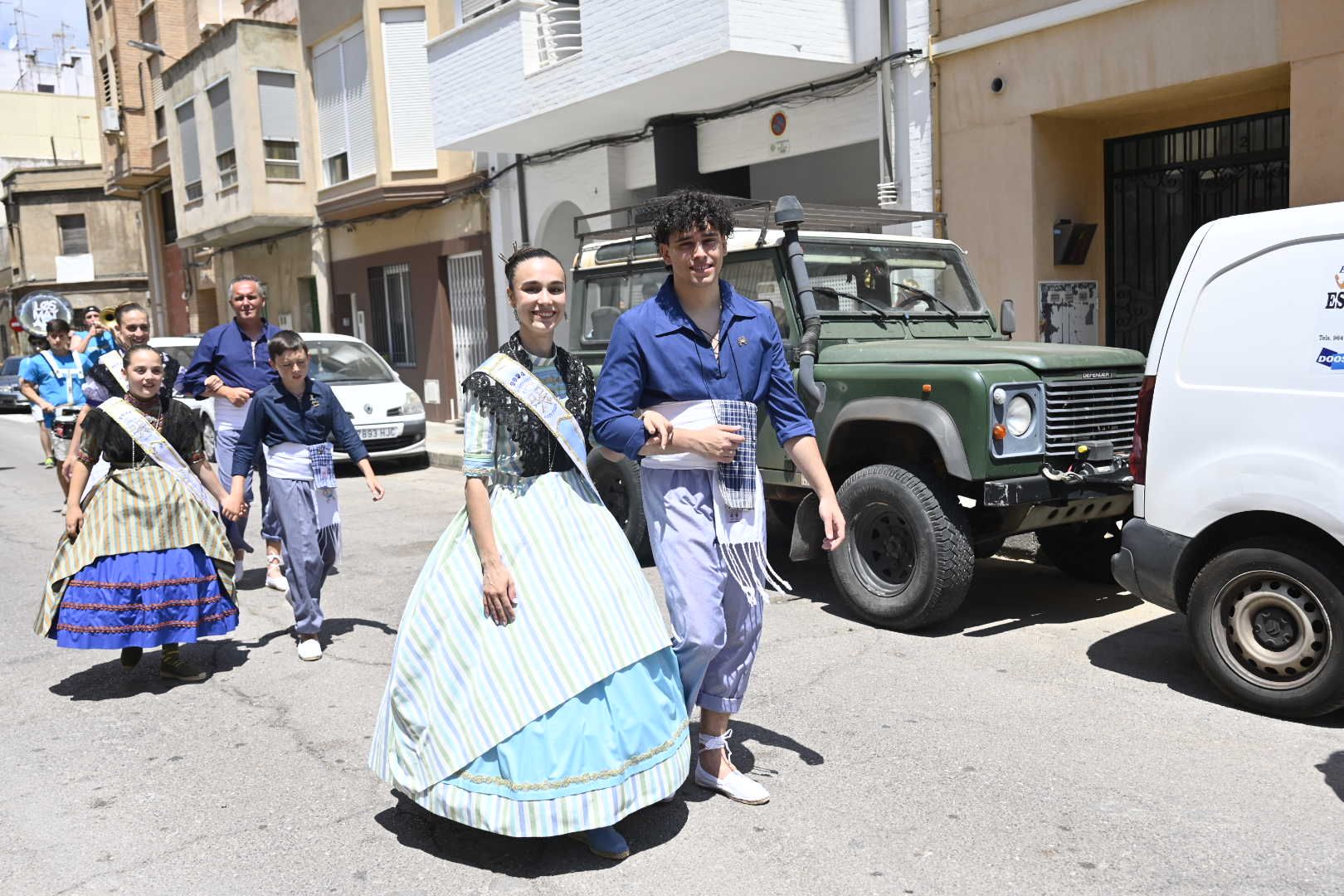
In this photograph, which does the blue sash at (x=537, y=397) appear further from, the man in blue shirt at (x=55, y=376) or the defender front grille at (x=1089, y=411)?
the man in blue shirt at (x=55, y=376)

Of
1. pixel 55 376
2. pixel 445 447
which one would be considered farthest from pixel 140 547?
pixel 445 447

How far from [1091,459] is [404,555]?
15.6 ft

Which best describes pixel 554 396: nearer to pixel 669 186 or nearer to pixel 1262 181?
pixel 1262 181

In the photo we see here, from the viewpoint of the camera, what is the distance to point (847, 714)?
465cm

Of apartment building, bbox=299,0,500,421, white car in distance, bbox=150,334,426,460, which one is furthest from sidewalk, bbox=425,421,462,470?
apartment building, bbox=299,0,500,421

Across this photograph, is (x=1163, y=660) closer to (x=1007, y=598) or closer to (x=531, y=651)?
(x=1007, y=598)

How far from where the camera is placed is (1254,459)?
440 cm

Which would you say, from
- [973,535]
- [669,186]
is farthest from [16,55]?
[973,535]

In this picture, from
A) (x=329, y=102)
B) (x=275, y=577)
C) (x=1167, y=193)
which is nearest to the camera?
(x=275, y=577)

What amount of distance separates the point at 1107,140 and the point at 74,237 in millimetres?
38769

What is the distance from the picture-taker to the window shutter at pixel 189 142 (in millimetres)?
23703

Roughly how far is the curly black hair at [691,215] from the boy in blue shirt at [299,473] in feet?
8.44

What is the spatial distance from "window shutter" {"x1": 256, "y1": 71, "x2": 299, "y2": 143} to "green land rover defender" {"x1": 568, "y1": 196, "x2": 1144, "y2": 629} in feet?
54.4

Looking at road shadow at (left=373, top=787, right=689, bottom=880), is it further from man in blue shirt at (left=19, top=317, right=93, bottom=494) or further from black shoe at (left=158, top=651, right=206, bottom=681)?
man in blue shirt at (left=19, top=317, right=93, bottom=494)
